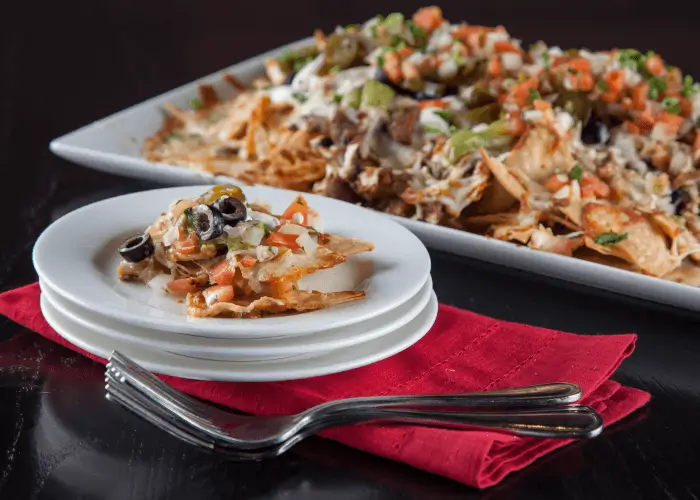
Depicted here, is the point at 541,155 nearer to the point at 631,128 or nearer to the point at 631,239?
the point at 631,128

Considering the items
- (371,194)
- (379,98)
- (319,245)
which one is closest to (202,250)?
(319,245)

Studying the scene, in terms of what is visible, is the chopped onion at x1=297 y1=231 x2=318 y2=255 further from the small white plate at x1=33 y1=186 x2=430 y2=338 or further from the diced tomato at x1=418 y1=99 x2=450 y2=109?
the diced tomato at x1=418 y1=99 x2=450 y2=109

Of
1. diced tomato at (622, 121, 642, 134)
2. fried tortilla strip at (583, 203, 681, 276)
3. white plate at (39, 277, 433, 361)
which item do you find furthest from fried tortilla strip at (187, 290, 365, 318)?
diced tomato at (622, 121, 642, 134)

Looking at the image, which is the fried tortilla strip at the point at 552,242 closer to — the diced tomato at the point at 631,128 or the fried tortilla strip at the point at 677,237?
the fried tortilla strip at the point at 677,237

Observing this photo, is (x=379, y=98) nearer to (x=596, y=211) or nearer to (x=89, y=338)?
(x=596, y=211)

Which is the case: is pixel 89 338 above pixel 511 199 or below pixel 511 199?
above

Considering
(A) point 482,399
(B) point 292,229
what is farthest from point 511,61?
(A) point 482,399
